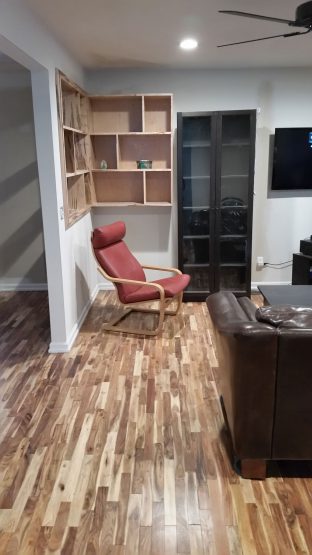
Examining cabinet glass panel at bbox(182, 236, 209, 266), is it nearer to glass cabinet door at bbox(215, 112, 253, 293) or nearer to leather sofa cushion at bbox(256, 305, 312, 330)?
glass cabinet door at bbox(215, 112, 253, 293)

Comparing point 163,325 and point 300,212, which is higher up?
Result: point 300,212

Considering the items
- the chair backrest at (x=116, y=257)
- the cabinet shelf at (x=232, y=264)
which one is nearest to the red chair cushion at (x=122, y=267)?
the chair backrest at (x=116, y=257)

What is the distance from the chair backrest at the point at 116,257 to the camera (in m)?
3.81

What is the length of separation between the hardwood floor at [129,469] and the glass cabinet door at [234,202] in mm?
1472

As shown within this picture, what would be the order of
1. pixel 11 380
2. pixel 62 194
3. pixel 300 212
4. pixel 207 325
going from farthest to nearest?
pixel 300 212 → pixel 207 325 → pixel 62 194 → pixel 11 380

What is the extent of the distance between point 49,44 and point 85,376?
241cm

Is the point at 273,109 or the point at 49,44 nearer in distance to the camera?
the point at 49,44

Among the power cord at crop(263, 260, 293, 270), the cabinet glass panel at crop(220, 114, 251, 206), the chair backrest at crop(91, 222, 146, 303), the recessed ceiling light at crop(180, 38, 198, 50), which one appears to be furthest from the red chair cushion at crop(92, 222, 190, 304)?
the recessed ceiling light at crop(180, 38, 198, 50)

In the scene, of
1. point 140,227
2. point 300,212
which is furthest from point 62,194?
point 300,212

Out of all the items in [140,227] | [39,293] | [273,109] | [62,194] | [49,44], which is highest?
[49,44]

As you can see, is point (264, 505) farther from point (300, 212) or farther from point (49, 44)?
point (300, 212)

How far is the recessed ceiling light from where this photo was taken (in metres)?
3.36

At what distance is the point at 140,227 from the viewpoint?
496 centimetres

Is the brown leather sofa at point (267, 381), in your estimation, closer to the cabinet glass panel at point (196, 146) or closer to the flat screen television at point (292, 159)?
the cabinet glass panel at point (196, 146)
